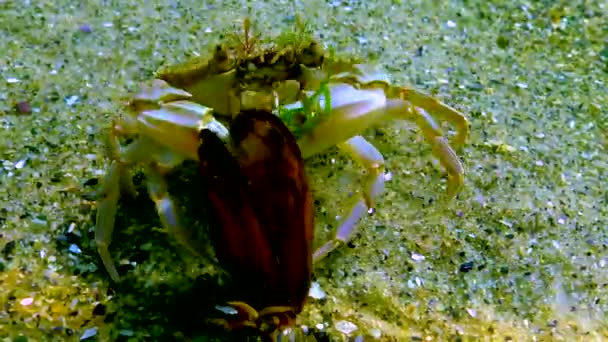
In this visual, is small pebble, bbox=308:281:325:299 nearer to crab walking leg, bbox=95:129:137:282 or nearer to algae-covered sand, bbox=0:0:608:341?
algae-covered sand, bbox=0:0:608:341

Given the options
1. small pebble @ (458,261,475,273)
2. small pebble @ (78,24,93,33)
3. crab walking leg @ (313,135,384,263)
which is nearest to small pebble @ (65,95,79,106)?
small pebble @ (78,24,93,33)

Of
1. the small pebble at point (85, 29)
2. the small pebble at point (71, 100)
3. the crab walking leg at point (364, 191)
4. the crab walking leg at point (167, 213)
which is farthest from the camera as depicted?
the small pebble at point (85, 29)

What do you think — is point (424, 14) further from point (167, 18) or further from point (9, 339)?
point (9, 339)

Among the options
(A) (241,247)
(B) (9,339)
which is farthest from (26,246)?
(A) (241,247)

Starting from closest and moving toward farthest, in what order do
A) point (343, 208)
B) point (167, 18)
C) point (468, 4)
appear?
point (343, 208), point (167, 18), point (468, 4)

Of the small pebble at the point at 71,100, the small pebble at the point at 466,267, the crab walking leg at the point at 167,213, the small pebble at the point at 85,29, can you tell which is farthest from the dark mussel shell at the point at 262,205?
the small pebble at the point at 85,29

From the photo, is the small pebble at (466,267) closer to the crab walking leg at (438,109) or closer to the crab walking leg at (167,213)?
the crab walking leg at (438,109)
